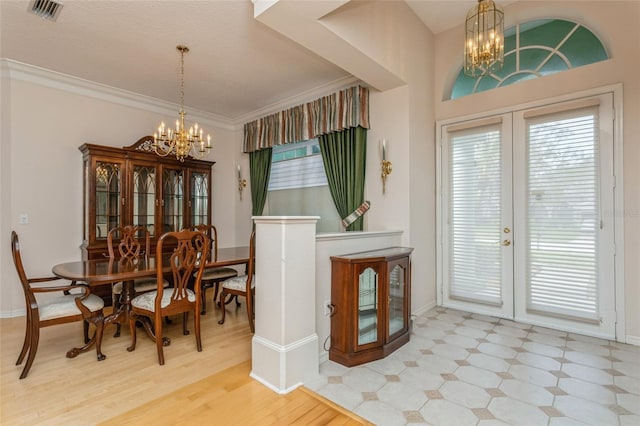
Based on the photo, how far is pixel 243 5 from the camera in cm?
257

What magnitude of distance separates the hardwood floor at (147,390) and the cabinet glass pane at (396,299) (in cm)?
97

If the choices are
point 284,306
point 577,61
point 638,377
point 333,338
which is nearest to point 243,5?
point 284,306

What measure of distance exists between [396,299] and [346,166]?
1783 mm

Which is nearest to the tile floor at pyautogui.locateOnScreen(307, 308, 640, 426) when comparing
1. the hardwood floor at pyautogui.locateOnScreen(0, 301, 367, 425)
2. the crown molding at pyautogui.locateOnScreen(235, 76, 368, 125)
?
the hardwood floor at pyautogui.locateOnScreen(0, 301, 367, 425)

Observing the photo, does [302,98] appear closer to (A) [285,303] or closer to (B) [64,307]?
(A) [285,303]

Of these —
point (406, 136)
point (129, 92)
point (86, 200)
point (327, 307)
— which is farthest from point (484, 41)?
point (86, 200)

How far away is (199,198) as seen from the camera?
493 centimetres

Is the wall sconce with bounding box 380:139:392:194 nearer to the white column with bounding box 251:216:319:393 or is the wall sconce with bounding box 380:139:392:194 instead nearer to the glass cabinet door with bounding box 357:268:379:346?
the glass cabinet door with bounding box 357:268:379:346

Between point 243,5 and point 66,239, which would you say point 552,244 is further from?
point 66,239

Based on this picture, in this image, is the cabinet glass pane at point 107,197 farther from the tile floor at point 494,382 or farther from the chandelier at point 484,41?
the chandelier at point 484,41

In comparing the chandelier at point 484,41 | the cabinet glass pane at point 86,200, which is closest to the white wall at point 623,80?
the chandelier at point 484,41

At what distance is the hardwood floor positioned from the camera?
173 centimetres

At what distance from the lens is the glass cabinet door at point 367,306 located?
239cm

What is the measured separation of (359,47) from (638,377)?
3254 millimetres
